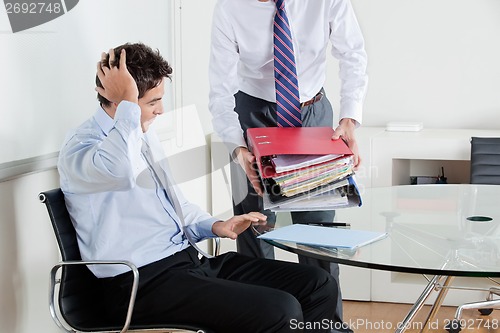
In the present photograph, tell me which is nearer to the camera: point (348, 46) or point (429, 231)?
point (429, 231)

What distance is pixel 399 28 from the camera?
4.31 metres

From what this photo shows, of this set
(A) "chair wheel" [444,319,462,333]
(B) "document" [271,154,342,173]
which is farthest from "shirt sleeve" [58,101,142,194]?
(A) "chair wheel" [444,319,462,333]

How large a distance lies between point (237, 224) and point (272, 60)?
32.1 inches

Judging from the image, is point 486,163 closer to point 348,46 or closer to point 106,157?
point 348,46

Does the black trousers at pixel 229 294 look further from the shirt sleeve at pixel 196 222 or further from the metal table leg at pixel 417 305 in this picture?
the metal table leg at pixel 417 305

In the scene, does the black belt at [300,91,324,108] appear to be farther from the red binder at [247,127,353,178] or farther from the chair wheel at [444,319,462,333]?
the chair wheel at [444,319,462,333]

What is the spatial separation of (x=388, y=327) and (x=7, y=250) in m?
1.84

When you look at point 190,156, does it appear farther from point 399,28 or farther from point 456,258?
point 456,258

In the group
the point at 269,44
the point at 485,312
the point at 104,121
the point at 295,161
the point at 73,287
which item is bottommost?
the point at 485,312

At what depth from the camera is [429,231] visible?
2271 mm

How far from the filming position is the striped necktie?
9.51ft

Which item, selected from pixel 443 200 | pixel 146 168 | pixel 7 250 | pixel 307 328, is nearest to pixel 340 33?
pixel 443 200

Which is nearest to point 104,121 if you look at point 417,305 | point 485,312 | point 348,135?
point 348,135

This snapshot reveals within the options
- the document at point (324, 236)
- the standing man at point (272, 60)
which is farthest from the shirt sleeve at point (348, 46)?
the document at point (324, 236)
